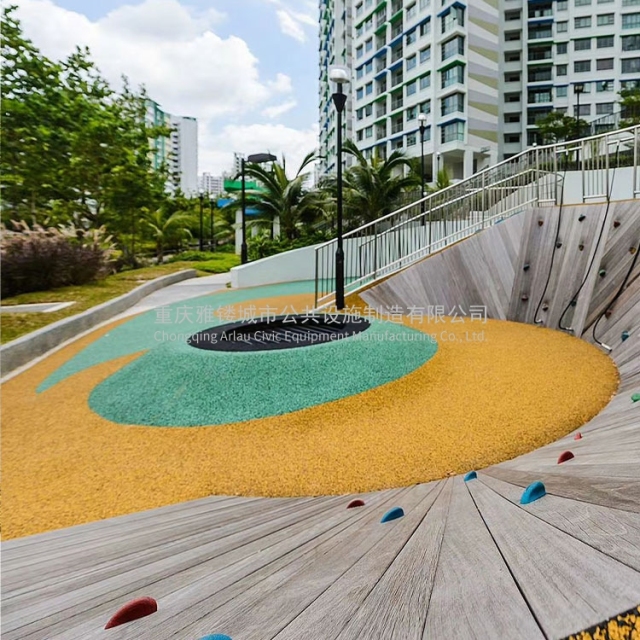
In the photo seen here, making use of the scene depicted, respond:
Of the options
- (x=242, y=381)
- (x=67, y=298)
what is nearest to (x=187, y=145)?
(x=67, y=298)

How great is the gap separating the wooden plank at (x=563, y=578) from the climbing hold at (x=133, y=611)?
107 cm

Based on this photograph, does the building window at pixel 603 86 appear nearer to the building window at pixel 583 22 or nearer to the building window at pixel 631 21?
the building window at pixel 631 21

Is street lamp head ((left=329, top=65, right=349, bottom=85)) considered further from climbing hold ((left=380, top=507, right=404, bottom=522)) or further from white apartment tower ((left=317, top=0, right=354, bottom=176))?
white apartment tower ((left=317, top=0, right=354, bottom=176))

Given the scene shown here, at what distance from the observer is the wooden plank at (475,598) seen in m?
0.89

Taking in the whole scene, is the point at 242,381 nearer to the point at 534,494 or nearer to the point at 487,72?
the point at 534,494

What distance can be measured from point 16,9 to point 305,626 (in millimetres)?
28212

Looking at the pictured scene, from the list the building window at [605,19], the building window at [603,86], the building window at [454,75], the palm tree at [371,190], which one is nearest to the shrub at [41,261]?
the palm tree at [371,190]

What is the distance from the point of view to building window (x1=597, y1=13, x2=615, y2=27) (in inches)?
1838

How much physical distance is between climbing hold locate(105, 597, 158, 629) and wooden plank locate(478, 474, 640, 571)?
1.30 m

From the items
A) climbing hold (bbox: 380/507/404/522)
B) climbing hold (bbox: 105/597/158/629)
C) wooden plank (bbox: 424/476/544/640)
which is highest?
wooden plank (bbox: 424/476/544/640)

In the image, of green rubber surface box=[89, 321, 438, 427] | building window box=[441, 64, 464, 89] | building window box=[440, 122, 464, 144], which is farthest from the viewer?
building window box=[440, 122, 464, 144]

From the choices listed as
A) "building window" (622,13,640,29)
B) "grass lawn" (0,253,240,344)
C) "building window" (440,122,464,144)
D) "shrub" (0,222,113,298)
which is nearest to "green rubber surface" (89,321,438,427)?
"grass lawn" (0,253,240,344)

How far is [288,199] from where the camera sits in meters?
21.5

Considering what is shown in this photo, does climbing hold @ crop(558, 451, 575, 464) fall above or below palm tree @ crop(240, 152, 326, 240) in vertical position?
below
